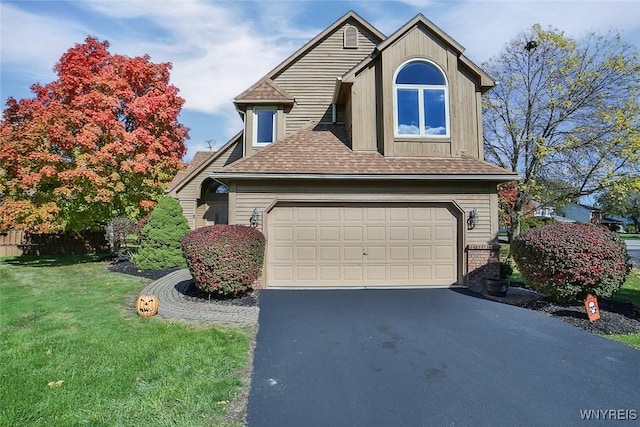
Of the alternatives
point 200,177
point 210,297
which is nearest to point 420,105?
point 210,297

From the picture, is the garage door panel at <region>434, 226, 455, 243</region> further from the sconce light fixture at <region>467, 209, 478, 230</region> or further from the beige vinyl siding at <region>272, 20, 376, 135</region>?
the beige vinyl siding at <region>272, 20, 376, 135</region>

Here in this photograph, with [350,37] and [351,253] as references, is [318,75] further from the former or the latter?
[351,253]

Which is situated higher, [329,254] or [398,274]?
[329,254]

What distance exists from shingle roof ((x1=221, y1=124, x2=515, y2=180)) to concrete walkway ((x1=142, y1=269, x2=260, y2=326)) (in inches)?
134

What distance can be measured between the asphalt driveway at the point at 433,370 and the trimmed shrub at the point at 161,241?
707 cm

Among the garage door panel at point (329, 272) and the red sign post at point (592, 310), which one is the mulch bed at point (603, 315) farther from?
the garage door panel at point (329, 272)

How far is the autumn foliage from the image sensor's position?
13875 millimetres

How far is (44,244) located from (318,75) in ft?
60.9

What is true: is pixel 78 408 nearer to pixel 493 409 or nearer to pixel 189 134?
pixel 493 409

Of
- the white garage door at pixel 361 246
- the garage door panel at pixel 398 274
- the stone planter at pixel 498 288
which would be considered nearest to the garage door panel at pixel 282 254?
the white garage door at pixel 361 246

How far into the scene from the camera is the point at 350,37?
1308 centimetres

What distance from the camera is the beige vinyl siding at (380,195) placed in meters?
9.53

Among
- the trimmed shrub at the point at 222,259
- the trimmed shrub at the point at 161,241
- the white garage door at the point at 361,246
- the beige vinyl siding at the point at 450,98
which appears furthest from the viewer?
the trimmed shrub at the point at 161,241

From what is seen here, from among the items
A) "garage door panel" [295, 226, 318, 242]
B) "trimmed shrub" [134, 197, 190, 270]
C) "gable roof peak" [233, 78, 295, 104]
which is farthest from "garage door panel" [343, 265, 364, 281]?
"trimmed shrub" [134, 197, 190, 270]
